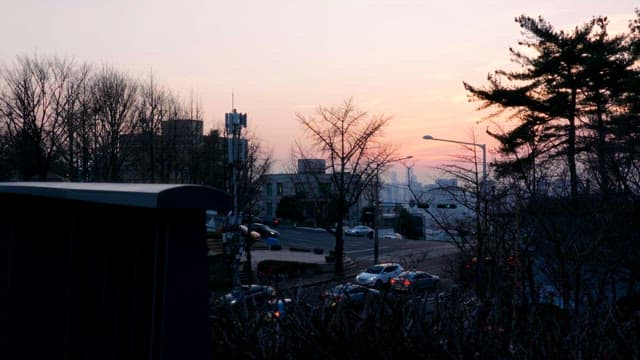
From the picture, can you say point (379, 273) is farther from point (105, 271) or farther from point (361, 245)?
point (361, 245)

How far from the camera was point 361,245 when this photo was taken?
52.6 m

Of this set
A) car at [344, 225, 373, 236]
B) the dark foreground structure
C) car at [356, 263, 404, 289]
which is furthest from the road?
the dark foreground structure

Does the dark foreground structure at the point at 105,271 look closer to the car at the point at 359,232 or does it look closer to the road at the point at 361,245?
the road at the point at 361,245

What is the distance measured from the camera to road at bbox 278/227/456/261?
44.3 meters

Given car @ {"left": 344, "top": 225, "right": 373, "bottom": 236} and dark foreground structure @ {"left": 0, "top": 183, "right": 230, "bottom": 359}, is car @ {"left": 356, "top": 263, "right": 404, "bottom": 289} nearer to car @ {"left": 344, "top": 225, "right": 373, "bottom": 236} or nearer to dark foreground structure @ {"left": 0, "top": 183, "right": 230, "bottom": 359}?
dark foreground structure @ {"left": 0, "top": 183, "right": 230, "bottom": 359}

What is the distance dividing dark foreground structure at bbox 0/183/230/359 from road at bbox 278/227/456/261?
117 ft

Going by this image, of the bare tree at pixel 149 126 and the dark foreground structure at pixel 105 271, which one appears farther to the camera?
the bare tree at pixel 149 126

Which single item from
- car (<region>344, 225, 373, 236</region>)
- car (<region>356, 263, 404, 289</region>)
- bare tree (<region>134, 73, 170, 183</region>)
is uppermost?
bare tree (<region>134, 73, 170, 183</region>)

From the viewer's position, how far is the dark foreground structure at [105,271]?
11.7 ft

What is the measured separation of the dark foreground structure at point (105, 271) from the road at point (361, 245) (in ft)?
117

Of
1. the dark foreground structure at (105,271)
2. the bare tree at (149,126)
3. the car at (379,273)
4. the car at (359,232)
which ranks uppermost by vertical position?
the bare tree at (149,126)

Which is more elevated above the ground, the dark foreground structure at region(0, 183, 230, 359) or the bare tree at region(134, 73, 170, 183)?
the bare tree at region(134, 73, 170, 183)

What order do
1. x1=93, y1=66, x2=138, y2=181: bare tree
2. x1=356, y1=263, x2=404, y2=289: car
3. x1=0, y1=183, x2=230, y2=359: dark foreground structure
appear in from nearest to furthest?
x1=0, y1=183, x2=230, y2=359: dark foreground structure → x1=356, y1=263, x2=404, y2=289: car → x1=93, y1=66, x2=138, y2=181: bare tree

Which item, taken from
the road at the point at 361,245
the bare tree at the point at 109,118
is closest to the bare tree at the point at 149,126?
the bare tree at the point at 109,118
